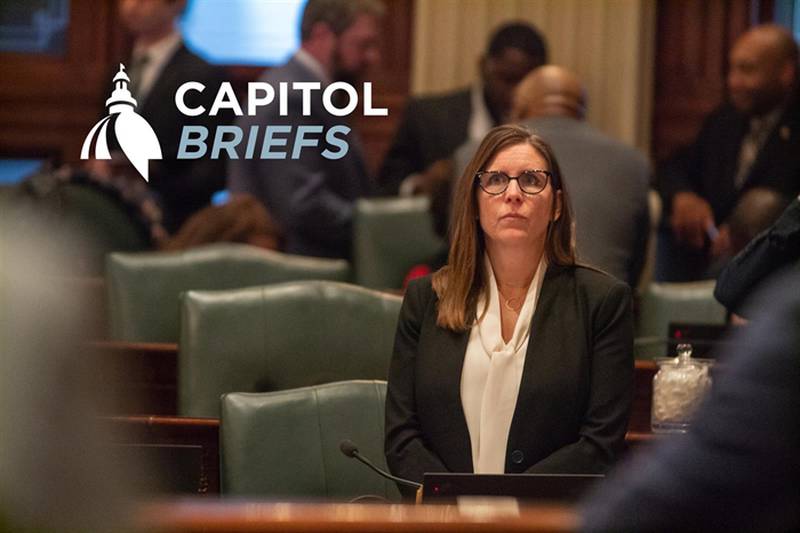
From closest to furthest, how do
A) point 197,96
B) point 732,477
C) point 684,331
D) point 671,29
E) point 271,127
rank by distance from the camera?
point 732,477
point 684,331
point 271,127
point 197,96
point 671,29

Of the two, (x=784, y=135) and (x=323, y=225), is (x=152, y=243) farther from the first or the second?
(x=784, y=135)

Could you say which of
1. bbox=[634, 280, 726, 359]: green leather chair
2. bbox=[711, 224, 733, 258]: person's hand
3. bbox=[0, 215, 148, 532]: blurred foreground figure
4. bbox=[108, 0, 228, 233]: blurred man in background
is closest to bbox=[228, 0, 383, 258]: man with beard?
bbox=[108, 0, 228, 233]: blurred man in background

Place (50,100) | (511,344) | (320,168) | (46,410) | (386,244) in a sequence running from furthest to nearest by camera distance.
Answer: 1. (50,100)
2. (386,244)
3. (320,168)
4. (511,344)
5. (46,410)

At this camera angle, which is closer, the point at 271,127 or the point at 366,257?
the point at 271,127

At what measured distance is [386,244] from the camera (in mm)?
5695

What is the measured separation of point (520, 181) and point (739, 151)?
2.70 metres

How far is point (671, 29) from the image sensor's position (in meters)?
7.21

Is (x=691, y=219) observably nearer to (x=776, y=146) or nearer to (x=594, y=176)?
(x=776, y=146)

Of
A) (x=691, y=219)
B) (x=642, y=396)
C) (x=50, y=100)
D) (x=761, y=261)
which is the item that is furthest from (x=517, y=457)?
(x=50, y=100)

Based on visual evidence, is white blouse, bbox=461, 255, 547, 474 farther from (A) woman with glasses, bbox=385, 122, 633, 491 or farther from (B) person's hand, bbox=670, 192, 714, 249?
(B) person's hand, bbox=670, 192, 714, 249

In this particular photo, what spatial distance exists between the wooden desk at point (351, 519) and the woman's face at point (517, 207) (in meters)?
1.93

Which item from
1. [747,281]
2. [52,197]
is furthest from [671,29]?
[747,281]

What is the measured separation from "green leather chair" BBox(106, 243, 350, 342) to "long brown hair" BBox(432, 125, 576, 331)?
142 cm

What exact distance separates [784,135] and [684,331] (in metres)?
2.12
